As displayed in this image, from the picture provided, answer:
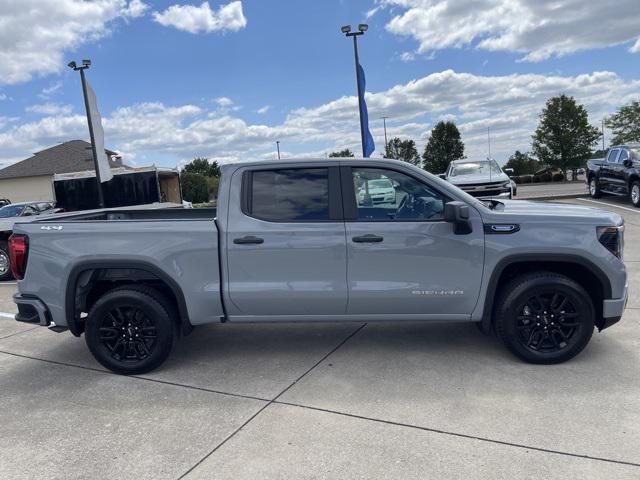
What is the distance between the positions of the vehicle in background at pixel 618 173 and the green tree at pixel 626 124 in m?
32.4

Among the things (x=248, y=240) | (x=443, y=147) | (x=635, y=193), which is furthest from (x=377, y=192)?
(x=443, y=147)

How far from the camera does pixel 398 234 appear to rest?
4.16 meters

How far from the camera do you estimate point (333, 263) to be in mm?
4230

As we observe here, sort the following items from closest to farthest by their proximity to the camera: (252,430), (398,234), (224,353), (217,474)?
(217,474) < (252,430) < (398,234) < (224,353)

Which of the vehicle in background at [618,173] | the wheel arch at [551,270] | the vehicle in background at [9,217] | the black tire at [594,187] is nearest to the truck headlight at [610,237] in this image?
the wheel arch at [551,270]

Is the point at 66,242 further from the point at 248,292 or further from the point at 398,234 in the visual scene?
the point at 398,234

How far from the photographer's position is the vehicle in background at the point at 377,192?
14.1ft

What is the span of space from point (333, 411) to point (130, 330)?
6.48 ft

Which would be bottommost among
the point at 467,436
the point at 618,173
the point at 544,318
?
the point at 467,436

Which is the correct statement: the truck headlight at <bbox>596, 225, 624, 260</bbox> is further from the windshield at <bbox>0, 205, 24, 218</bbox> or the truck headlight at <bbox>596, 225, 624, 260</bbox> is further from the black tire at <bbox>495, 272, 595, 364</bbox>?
the windshield at <bbox>0, 205, 24, 218</bbox>

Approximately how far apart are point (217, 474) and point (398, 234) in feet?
7.20

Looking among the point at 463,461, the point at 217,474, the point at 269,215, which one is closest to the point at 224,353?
the point at 269,215

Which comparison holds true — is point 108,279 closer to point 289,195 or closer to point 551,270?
point 289,195

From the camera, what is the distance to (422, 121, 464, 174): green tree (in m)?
50.1
